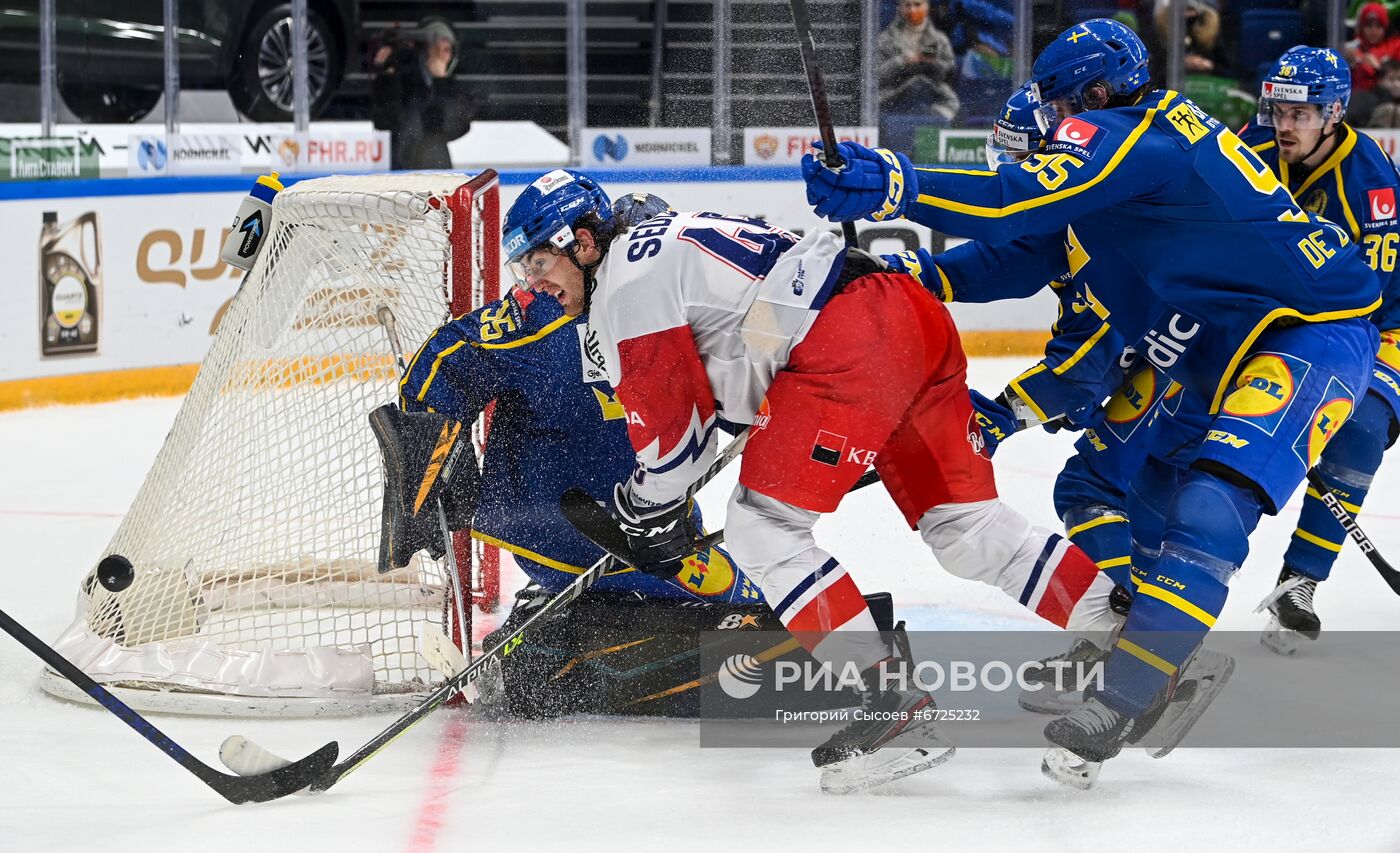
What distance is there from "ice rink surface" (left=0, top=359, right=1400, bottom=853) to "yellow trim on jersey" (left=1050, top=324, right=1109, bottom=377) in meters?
0.77

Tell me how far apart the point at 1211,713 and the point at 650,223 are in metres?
1.28

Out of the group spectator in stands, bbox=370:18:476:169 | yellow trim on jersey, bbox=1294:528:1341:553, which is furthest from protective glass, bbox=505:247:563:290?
spectator in stands, bbox=370:18:476:169

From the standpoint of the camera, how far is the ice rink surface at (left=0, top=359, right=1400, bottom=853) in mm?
2223

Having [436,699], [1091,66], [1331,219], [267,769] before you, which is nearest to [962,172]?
[1091,66]

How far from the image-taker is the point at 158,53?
20.2 ft

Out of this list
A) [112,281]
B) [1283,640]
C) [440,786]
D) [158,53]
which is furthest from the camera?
[158,53]

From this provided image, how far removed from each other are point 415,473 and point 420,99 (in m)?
4.48

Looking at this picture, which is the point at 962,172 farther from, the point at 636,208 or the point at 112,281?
the point at 112,281

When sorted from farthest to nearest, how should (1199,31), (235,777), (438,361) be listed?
(1199,31), (438,361), (235,777)

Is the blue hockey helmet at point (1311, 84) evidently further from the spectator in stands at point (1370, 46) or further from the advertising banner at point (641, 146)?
the spectator in stands at point (1370, 46)

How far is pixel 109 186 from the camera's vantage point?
564 centimetres

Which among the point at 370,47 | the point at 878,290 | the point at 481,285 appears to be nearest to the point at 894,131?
the point at 370,47

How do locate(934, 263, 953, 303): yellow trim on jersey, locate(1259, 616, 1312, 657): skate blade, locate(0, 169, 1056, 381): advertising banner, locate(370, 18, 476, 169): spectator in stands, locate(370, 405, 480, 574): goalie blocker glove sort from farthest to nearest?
locate(370, 18, 476, 169): spectator in stands < locate(0, 169, 1056, 381): advertising banner < locate(1259, 616, 1312, 657): skate blade < locate(934, 263, 953, 303): yellow trim on jersey < locate(370, 405, 480, 574): goalie blocker glove
